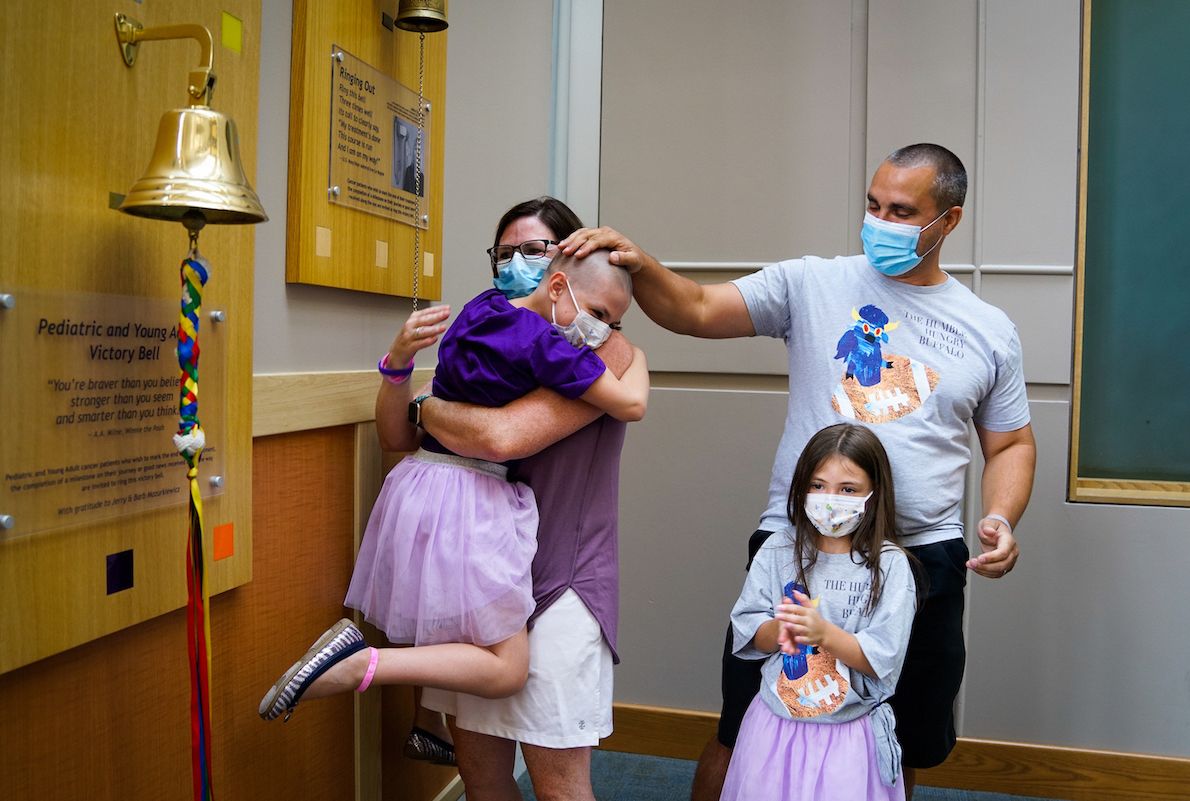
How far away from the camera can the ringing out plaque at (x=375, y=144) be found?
6.27ft

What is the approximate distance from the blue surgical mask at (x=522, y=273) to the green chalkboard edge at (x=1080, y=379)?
1.92 metres

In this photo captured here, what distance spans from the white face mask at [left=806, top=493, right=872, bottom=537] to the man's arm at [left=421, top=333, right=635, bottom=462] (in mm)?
525

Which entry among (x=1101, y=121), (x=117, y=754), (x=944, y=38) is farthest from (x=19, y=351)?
(x=1101, y=121)

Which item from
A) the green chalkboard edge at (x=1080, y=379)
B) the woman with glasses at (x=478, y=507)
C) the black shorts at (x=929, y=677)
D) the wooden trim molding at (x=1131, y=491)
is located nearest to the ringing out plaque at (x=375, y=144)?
the woman with glasses at (x=478, y=507)

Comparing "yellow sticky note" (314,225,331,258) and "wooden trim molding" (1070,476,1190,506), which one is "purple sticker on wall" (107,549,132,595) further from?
"wooden trim molding" (1070,476,1190,506)

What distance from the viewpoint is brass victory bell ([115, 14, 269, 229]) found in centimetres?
116

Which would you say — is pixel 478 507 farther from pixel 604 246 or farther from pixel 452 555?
pixel 604 246

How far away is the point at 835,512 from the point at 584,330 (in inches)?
25.3

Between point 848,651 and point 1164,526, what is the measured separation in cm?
163

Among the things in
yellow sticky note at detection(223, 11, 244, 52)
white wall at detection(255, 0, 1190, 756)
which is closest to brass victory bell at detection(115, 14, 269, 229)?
yellow sticky note at detection(223, 11, 244, 52)

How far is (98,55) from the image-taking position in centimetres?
128

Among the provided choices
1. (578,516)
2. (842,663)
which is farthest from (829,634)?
(578,516)

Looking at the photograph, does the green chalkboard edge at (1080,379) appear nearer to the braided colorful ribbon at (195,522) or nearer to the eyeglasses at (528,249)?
the eyeglasses at (528,249)

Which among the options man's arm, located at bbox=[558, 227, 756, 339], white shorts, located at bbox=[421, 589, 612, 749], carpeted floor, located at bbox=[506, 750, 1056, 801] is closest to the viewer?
white shorts, located at bbox=[421, 589, 612, 749]
